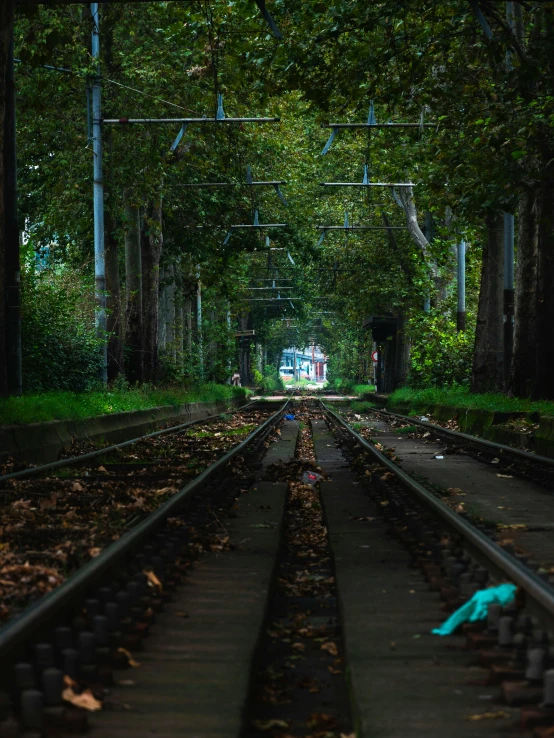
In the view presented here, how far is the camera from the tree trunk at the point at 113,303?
28.3 metres

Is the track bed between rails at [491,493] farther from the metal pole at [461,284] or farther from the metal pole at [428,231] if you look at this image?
the metal pole at [428,231]

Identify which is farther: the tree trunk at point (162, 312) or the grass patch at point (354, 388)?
the grass patch at point (354, 388)

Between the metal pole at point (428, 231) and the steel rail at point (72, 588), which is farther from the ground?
the metal pole at point (428, 231)

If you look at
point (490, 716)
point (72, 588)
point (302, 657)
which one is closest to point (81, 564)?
point (72, 588)

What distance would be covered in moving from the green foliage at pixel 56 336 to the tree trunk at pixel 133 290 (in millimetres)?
3687

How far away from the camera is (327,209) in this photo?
163 feet

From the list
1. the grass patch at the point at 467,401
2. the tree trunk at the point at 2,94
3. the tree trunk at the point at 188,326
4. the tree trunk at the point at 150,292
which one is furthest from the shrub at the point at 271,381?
the tree trunk at the point at 2,94

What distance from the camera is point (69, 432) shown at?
55.6ft

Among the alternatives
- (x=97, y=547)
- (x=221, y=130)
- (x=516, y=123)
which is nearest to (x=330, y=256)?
(x=221, y=130)

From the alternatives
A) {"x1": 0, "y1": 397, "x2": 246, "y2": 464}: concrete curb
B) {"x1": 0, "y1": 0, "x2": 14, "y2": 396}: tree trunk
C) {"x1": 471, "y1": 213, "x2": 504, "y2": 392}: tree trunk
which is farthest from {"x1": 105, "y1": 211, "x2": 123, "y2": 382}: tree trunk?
{"x1": 0, "y1": 0, "x2": 14, "y2": 396}: tree trunk

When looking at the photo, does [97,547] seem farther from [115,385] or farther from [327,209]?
[327,209]

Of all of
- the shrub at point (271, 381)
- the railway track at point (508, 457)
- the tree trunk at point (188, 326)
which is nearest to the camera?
the railway track at point (508, 457)

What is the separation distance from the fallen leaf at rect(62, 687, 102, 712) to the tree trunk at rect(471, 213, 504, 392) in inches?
917

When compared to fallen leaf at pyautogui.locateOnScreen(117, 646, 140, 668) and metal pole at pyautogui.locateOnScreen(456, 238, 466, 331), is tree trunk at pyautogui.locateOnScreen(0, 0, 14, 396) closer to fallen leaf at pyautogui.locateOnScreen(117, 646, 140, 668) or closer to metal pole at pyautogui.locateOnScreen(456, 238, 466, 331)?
fallen leaf at pyautogui.locateOnScreen(117, 646, 140, 668)
